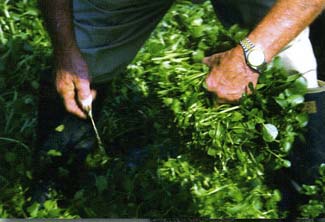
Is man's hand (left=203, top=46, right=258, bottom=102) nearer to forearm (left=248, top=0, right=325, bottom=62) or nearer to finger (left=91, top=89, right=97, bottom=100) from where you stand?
forearm (left=248, top=0, right=325, bottom=62)

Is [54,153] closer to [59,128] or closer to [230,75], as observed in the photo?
[59,128]

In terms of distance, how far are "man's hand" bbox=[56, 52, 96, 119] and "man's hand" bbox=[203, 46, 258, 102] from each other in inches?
12.5

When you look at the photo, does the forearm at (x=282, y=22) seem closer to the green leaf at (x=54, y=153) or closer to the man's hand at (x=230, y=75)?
the man's hand at (x=230, y=75)

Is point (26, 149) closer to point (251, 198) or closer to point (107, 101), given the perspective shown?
point (107, 101)

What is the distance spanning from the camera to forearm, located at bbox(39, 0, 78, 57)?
5.43ft

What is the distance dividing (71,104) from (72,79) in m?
0.08

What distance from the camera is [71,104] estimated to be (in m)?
1.76

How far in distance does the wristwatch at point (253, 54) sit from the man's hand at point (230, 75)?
10mm

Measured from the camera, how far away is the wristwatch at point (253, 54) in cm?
142

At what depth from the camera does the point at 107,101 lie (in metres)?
1.97

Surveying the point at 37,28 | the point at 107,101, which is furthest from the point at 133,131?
the point at 37,28

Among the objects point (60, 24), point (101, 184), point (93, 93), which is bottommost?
point (101, 184)

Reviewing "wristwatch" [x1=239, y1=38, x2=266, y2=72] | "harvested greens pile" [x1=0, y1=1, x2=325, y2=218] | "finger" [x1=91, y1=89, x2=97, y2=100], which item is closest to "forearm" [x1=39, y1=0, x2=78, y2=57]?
"finger" [x1=91, y1=89, x2=97, y2=100]

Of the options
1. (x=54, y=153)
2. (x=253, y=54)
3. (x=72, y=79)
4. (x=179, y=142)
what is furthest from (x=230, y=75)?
(x=54, y=153)
